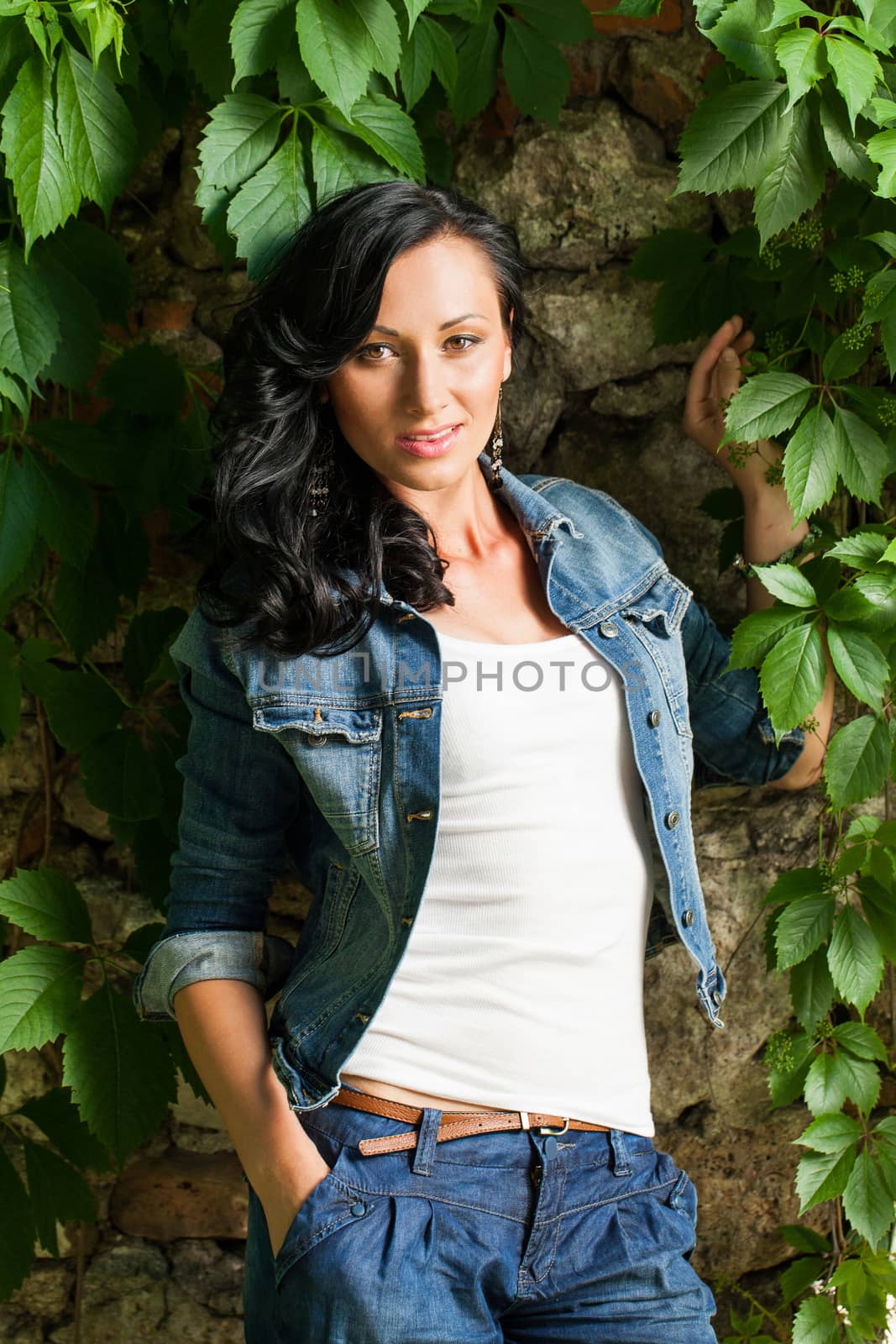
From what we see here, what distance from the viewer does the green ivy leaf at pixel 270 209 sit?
1.17 meters

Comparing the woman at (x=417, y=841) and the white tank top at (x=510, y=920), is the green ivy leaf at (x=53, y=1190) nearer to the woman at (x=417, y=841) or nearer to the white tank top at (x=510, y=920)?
the woman at (x=417, y=841)

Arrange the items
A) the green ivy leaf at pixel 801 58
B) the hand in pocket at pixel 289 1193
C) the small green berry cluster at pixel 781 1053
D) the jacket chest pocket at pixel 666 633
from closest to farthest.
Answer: the green ivy leaf at pixel 801 58 < the hand in pocket at pixel 289 1193 < the jacket chest pocket at pixel 666 633 < the small green berry cluster at pixel 781 1053

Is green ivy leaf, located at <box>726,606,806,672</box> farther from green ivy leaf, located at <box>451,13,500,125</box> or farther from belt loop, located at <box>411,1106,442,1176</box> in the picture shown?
green ivy leaf, located at <box>451,13,500,125</box>

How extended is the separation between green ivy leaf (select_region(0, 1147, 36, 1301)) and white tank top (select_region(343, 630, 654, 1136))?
54 cm

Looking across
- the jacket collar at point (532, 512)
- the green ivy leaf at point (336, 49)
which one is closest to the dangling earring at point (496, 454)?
the jacket collar at point (532, 512)

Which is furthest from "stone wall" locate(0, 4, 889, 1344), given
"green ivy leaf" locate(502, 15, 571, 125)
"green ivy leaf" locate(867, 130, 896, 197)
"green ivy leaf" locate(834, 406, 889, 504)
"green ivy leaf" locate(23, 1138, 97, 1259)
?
"green ivy leaf" locate(867, 130, 896, 197)

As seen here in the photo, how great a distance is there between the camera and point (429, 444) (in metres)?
1.15

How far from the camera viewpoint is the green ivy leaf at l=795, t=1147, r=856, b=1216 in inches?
51.8

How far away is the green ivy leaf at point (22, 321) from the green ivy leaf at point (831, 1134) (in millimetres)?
1137

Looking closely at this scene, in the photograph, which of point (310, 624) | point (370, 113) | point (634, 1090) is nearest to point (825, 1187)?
point (634, 1090)

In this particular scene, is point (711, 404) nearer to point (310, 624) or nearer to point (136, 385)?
point (310, 624)

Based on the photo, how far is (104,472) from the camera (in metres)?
1.35

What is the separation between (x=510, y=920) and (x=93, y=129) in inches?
34.7

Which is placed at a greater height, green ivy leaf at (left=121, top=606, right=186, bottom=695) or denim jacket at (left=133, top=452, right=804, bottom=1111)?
green ivy leaf at (left=121, top=606, right=186, bottom=695)
